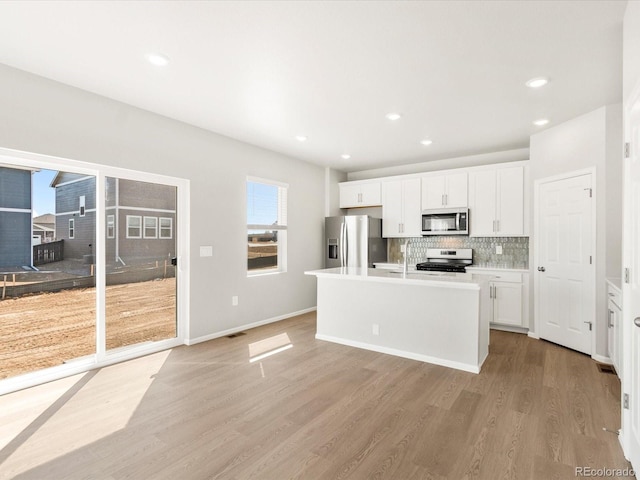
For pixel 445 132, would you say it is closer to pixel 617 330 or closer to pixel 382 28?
pixel 382 28

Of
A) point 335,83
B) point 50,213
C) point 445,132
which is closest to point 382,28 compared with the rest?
point 335,83

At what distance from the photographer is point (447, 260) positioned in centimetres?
573

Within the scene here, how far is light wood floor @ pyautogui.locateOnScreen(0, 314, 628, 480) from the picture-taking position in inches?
77.7

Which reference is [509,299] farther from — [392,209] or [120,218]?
[120,218]

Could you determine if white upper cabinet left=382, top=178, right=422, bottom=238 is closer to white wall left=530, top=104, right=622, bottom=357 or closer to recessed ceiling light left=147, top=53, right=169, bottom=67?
white wall left=530, top=104, right=622, bottom=357

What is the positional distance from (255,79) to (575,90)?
9.65 ft

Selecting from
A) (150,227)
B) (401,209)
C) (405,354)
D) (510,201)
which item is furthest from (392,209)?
(150,227)

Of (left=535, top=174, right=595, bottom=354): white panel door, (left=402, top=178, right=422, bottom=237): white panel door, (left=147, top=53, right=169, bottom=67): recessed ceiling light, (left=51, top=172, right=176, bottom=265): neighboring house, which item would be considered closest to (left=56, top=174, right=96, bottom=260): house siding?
(left=51, top=172, right=176, bottom=265): neighboring house

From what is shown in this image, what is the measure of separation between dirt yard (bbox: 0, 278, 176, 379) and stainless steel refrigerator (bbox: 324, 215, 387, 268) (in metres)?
2.92

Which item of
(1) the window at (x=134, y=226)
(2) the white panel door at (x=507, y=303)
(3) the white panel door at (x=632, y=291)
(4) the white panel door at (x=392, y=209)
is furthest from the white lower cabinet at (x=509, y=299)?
(1) the window at (x=134, y=226)

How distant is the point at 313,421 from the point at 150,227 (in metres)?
2.82

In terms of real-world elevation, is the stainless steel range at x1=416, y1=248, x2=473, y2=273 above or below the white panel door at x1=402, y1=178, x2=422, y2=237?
below

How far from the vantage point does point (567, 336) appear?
13.4 feet

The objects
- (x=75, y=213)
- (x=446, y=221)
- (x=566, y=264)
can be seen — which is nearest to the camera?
(x=75, y=213)
